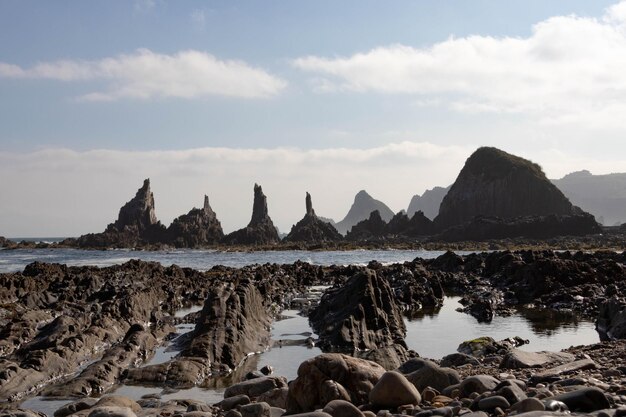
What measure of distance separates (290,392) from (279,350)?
10.6 meters

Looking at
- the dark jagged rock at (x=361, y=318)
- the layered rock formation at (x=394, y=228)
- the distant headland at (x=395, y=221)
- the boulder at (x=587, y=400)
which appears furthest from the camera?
the layered rock formation at (x=394, y=228)

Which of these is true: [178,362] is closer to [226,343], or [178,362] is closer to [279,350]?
[226,343]

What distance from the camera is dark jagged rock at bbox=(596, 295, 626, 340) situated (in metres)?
20.5

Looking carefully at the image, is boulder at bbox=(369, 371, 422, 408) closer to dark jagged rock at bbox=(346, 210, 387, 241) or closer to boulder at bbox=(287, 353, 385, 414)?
boulder at bbox=(287, 353, 385, 414)

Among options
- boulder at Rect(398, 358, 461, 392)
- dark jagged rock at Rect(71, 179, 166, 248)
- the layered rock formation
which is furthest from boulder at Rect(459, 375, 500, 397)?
dark jagged rock at Rect(71, 179, 166, 248)

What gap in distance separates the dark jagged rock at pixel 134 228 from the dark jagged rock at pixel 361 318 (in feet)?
443

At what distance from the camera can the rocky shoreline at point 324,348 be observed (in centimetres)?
981

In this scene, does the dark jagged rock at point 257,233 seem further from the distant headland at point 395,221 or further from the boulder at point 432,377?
the boulder at point 432,377

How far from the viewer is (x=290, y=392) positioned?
1066 centimetres

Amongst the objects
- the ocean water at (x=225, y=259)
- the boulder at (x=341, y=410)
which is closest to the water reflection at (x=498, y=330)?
the boulder at (x=341, y=410)

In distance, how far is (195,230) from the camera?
15125 centimetres

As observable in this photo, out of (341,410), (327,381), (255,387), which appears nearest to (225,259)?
(255,387)

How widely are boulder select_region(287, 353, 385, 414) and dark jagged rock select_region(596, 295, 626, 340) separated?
13213 mm

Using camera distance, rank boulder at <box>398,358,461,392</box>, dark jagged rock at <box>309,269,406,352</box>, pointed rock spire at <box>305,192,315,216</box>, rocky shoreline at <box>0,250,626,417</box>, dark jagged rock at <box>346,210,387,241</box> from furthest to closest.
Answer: pointed rock spire at <box>305,192,315,216</box>, dark jagged rock at <box>346,210,387,241</box>, dark jagged rock at <box>309,269,406,352</box>, boulder at <box>398,358,461,392</box>, rocky shoreline at <box>0,250,626,417</box>
